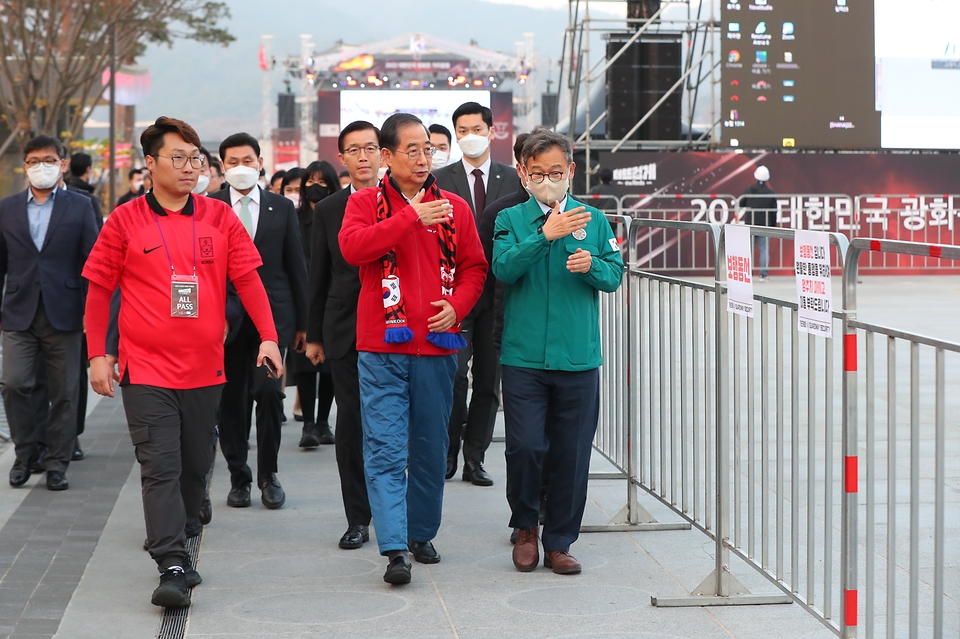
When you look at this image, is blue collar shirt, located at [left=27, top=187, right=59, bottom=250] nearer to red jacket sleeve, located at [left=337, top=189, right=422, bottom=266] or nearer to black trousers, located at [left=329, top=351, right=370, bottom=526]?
black trousers, located at [left=329, top=351, right=370, bottom=526]

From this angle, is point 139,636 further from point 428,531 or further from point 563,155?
point 563,155

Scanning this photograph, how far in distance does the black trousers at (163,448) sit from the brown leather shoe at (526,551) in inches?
54.6

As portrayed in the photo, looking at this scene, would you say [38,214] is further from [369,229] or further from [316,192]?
[369,229]

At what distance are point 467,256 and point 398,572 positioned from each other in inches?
53.8

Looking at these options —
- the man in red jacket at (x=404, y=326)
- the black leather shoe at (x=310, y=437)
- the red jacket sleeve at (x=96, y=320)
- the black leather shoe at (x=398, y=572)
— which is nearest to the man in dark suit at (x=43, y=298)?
the black leather shoe at (x=310, y=437)

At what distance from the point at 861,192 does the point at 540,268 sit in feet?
57.6

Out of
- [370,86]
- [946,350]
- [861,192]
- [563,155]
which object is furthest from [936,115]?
[946,350]

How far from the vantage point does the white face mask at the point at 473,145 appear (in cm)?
693

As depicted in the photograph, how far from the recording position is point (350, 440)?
5688mm

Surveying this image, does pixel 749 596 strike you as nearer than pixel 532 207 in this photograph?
Yes

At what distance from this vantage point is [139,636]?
443 centimetres

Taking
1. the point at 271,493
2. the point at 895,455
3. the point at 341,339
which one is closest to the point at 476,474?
the point at 271,493

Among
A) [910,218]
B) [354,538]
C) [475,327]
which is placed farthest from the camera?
[910,218]

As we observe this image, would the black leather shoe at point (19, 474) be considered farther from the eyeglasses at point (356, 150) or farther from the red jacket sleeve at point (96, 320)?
the eyeglasses at point (356, 150)
